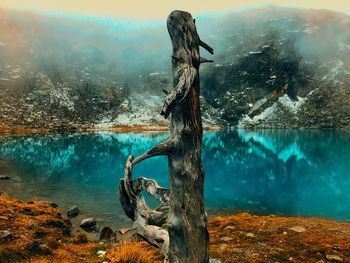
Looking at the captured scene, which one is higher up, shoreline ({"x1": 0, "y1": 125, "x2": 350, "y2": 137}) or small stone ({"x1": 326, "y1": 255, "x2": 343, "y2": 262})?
small stone ({"x1": 326, "y1": 255, "x2": 343, "y2": 262})

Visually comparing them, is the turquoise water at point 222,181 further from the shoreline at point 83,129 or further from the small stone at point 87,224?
the shoreline at point 83,129

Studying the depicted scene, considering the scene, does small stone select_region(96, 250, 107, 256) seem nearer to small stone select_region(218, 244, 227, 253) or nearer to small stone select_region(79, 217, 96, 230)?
small stone select_region(218, 244, 227, 253)

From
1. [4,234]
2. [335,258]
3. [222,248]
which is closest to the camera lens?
[335,258]

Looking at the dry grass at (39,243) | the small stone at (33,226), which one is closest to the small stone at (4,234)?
the dry grass at (39,243)

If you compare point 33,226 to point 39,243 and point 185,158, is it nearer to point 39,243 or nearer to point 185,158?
point 39,243

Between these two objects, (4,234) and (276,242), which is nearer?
(4,234)

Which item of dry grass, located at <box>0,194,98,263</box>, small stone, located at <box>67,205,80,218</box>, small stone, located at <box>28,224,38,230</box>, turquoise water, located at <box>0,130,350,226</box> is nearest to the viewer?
dry grass, located at <box>0,194,98,263</box>

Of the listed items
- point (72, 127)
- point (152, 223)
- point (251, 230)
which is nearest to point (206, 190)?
point (251, 230)

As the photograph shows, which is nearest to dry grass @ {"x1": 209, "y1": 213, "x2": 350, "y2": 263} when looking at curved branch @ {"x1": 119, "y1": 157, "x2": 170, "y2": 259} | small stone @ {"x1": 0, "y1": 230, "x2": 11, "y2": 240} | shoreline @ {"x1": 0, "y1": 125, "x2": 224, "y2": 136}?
curved branch @ {"x1": 119, "y1": 157, "x2": 170, "y2": 259}

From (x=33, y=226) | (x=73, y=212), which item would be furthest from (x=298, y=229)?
(x=73, y=212)

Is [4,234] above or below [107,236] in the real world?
above

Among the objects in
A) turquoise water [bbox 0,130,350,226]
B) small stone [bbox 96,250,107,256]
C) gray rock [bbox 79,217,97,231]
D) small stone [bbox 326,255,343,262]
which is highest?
small stone [bbox 326,255,343,262]

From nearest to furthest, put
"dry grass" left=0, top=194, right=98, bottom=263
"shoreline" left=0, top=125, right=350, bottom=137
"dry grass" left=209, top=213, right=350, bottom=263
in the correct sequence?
"dry grass" left=209, top=213, right=350, bottom=263 < "dry grass" left=0, top=194, right=98, bottom=263 < "shoreline" left=0, top=125, right=350, bottom=137

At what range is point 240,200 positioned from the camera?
3750cm
